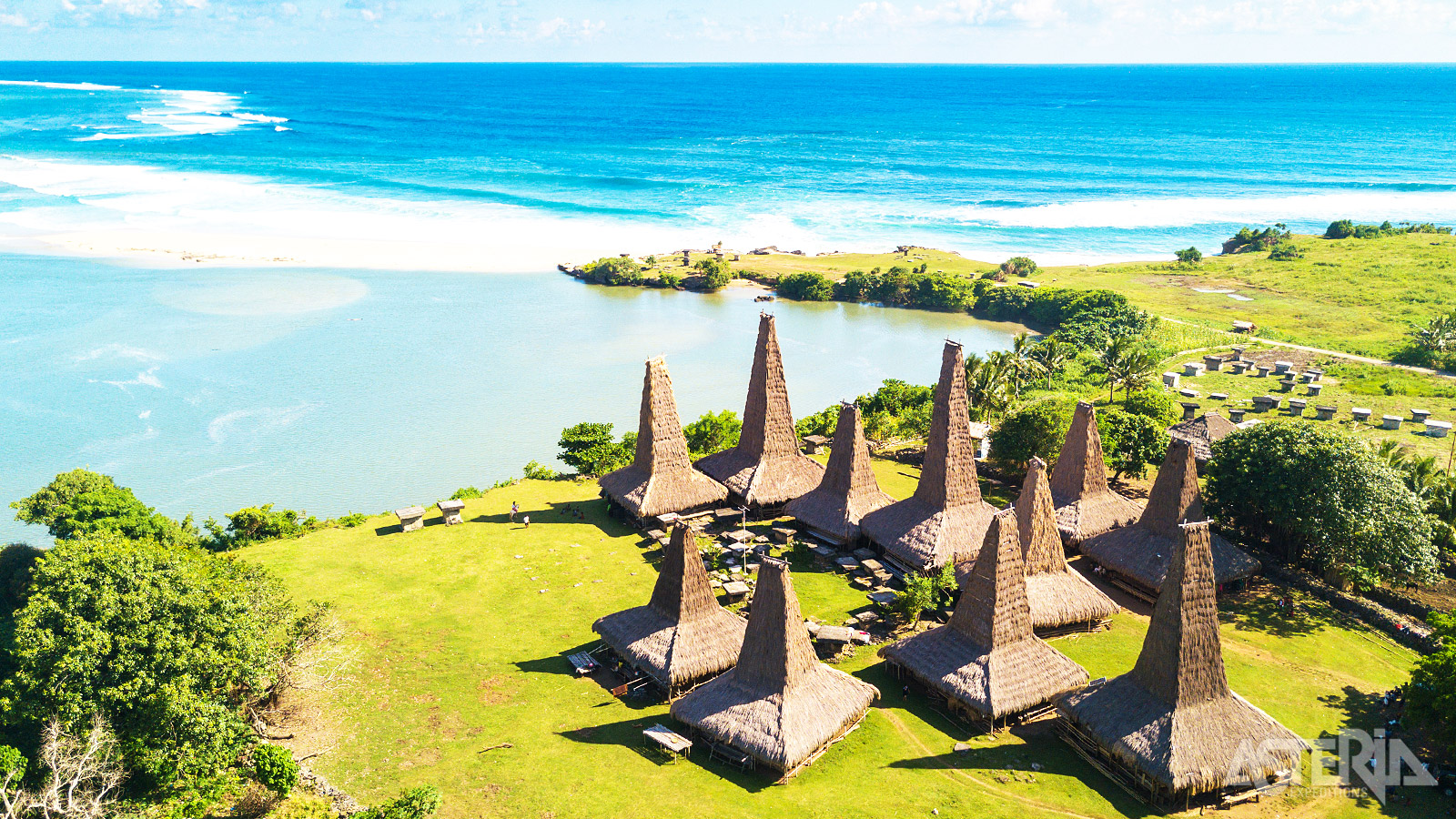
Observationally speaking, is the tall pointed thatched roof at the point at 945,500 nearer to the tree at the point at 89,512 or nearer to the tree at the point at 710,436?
the tree at the point at 710,436

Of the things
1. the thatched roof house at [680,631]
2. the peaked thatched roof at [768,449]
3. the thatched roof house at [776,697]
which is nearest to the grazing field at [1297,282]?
the peaked thatched roof at [768,449]

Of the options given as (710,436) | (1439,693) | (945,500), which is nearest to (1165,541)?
(945,500)

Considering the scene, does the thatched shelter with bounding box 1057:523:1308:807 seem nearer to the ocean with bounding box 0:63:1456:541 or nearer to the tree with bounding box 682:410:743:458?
the tree with bounding box 682:410:743:458

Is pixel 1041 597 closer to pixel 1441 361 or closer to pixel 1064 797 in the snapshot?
pixel 1064 797

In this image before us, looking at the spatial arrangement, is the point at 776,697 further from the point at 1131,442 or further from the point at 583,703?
the point at 1131,442

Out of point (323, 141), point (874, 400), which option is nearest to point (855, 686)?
point (874, 400)

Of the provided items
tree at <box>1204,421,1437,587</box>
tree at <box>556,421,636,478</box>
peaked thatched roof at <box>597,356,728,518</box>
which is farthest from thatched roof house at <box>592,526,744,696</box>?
tree at <box>1204,421,1437,587</box>
